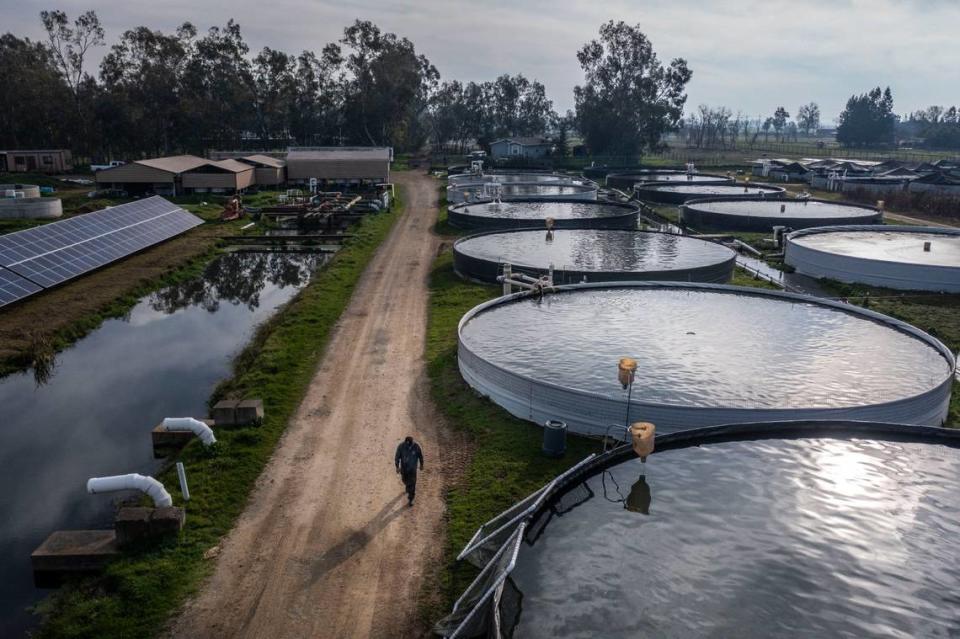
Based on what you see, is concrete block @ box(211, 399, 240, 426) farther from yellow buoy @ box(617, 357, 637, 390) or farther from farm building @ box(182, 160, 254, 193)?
farm building @ box(182, 160, 254, 193)

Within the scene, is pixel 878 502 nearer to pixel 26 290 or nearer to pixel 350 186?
pixel 26 290

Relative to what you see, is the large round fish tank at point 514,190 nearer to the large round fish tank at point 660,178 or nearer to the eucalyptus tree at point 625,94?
the large round fish tank at point 660,178

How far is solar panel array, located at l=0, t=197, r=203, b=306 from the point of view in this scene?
2695cm

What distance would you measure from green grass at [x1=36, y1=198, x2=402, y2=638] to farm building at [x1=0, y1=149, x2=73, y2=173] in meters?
63.6

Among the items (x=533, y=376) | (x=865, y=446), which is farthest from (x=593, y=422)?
(x=865, y=446)

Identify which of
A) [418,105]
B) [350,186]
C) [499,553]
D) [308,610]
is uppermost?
[418,105]

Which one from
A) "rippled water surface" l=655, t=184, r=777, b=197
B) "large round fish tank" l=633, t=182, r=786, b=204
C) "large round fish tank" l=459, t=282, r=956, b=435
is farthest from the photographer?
"rippled water surface" l=655, t=184, r=777, b=197

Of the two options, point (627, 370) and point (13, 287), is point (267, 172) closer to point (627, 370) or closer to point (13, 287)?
point (13, 287)

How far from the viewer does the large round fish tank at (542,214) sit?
124 ft

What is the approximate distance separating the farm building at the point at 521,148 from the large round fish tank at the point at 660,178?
20.4 metres

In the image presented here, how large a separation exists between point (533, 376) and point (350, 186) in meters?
50.3

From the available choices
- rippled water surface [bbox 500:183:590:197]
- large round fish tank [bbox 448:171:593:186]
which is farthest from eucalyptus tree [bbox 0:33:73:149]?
rippled water surface [bbox 500:183:590:197]

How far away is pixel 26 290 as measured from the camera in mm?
26062

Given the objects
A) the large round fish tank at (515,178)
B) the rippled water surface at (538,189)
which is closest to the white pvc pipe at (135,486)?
the rippled water surface at (538,189)
